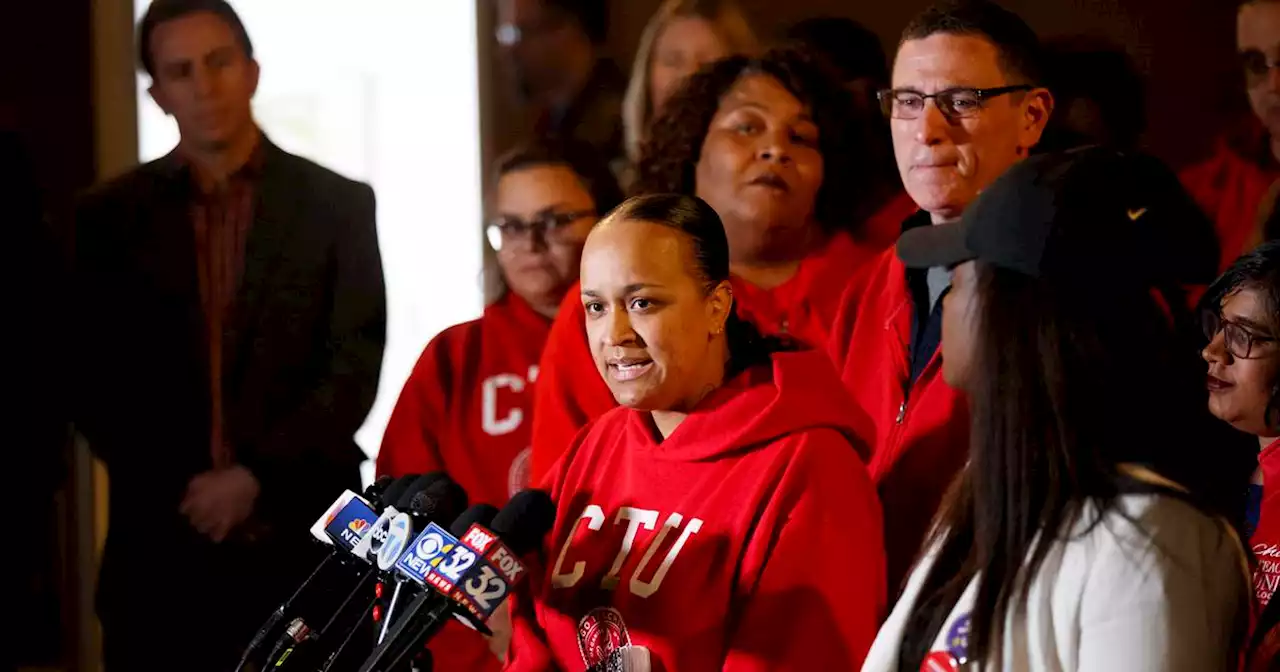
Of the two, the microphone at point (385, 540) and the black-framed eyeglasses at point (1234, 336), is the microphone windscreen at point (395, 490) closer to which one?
the microphone at point (385, 540)

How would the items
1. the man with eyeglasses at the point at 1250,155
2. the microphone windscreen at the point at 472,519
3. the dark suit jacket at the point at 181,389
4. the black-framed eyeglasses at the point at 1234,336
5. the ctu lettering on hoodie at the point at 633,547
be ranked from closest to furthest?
the microphone windscreen at the point at 472,519 → the ctu lettering on hoodie at the point at 633,547 → the black-framed eyeglasses at the point at 1234,336 → the man with eyeglasses at the point at 1250,155 → the dark suit jacket at the point at 181,389

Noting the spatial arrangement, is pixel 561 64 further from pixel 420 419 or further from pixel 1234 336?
pixel 1234 336

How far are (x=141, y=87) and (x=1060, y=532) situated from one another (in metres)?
2.57

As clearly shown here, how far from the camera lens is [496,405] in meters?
3.10

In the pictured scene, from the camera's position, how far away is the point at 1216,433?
1.48m

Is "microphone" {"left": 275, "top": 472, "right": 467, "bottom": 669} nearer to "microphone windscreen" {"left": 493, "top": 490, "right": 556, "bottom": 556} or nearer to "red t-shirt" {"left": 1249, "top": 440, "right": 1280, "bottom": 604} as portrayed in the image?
"microphone windscreen" {"left": 493, "top": 490, "right": 556, "bottom": 556}

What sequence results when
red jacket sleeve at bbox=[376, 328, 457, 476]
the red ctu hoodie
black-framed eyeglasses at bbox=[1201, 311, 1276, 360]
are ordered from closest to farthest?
the red ctu hoodie, black-framed eyeglasses at bbox=[1201, 311, 1276, 360], red jacket sleeve at bbox=[376, 328, 457, 476]

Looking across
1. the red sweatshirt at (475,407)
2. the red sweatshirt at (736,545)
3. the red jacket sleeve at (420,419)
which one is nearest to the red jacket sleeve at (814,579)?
the red sweatshirt at (736,545)

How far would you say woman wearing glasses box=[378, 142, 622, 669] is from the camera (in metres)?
3.06

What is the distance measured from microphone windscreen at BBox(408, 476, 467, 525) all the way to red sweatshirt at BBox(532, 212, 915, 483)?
1.70ft

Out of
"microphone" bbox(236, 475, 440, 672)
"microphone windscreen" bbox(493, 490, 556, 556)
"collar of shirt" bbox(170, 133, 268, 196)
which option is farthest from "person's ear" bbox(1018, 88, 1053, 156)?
"collar of shirt" bbox(170, 133, 268, 196)

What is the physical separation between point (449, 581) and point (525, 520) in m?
0.23

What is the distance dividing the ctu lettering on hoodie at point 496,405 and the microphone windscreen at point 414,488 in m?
1.09

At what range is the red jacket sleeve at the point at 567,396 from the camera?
99.3 inches
